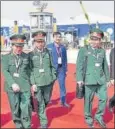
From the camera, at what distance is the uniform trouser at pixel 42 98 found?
6479mm

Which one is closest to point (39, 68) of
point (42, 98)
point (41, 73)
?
point (41, 73)

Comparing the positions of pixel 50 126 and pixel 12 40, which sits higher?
pixel 12 40

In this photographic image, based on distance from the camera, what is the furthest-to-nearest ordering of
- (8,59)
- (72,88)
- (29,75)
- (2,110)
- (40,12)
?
1. (40,12)
2. (72,88)
3. (2,110)
4. (29,75)
5. (8,59)

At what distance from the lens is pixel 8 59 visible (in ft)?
19.6

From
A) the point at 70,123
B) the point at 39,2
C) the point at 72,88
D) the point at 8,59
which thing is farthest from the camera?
the point at 39,2

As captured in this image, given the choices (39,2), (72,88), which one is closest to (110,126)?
(72,88)

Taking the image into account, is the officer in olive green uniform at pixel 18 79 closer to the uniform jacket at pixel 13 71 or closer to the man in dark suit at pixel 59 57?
the uniform jacket at pixel 13 71

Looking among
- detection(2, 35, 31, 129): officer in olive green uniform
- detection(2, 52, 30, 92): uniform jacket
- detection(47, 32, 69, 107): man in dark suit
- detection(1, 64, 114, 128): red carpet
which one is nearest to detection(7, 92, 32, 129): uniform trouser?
detection(2, 35, 31, 129): officer in olive green uniform

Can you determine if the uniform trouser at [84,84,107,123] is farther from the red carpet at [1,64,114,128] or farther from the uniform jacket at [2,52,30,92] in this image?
the uniform jacket at [2,52,30,92]

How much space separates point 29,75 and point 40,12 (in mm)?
37034

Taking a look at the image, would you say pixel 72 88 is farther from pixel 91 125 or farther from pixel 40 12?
pixel 40 12

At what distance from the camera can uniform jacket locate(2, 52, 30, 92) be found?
5.97m

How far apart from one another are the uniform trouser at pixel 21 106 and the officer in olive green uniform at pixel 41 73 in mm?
293

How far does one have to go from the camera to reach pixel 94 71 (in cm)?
651
